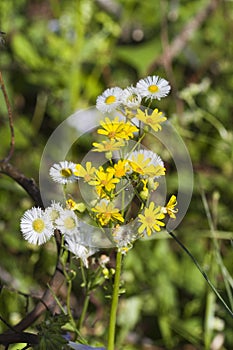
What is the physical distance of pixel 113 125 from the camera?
814 millimetres

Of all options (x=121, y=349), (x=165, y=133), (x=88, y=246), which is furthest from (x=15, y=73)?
(x=88, y=246)

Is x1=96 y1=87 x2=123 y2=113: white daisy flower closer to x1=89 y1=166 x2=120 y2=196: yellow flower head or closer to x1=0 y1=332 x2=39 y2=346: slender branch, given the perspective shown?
x1=89 y1=166 x2=120 y2=196: yellow flower head

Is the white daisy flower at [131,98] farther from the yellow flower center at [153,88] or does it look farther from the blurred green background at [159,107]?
the blurred green background at [159,107]

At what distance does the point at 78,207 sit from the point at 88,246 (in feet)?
0.26

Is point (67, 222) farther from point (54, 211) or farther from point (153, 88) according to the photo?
point (153, 88)

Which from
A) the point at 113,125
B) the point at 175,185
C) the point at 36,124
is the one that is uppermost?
the point at 36,124

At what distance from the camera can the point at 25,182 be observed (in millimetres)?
980

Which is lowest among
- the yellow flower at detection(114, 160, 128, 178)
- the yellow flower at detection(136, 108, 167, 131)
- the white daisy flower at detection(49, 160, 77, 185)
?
the yellow flower at detection(114, 160, 128, 178)

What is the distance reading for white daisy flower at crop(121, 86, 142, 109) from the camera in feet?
2.72

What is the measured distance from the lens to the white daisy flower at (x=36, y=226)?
78 cm

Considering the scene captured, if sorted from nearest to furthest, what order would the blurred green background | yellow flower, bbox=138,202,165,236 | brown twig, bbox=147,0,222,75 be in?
yellow flower, bbox=138,202,165,236
the blurred green background
brown twig, bbox=147,0,222,75

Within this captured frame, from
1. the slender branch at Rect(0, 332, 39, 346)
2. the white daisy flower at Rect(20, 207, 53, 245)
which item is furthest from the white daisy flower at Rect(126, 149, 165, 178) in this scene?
the slender branch at Rect(0, 332, 39, 346)

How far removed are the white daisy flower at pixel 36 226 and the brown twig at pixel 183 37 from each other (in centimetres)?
150

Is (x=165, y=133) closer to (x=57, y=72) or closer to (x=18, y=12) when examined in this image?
(x=57, y=72)
